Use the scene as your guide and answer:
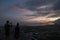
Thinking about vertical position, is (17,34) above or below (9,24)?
below

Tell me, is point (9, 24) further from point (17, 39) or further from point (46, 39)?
point (46, 39)

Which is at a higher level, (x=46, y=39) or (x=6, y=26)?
(x=6, y=26)

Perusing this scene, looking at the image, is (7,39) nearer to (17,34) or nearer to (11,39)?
(11,39)

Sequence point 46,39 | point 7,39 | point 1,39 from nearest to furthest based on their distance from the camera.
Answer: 1. point 7,39
2. point 1,39
3. point 46,39

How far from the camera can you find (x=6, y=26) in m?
14.6

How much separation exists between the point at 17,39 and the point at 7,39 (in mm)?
1801

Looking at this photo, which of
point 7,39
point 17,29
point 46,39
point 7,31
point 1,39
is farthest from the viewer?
point 46,39

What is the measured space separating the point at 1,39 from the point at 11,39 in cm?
119

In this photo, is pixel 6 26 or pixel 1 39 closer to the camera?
pixel 6 26

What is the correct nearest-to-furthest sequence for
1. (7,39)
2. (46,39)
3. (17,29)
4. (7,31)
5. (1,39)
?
(17,29), (7,31), (7,39), (1,39), (46,39)

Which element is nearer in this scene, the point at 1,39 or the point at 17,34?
the point at 17,34

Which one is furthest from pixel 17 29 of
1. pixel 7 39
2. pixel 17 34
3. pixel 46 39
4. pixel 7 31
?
pixel 46 39

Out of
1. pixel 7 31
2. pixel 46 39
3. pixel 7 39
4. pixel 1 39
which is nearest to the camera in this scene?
pixel 7 31

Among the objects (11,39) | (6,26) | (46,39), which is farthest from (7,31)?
(46,39)
